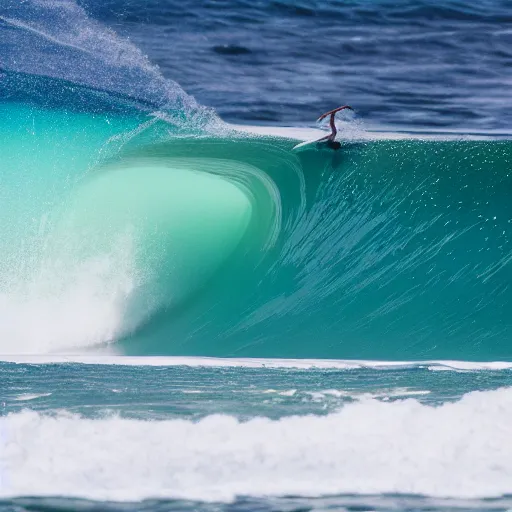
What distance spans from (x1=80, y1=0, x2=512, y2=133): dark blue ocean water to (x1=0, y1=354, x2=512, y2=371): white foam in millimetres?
750

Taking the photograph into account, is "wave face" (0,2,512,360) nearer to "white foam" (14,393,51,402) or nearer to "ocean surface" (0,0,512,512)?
"ocean surface" (0,0,512,512)

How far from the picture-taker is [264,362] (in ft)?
6.06

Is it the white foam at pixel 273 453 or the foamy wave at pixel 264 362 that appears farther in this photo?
the foamy wave at pixel 264 362

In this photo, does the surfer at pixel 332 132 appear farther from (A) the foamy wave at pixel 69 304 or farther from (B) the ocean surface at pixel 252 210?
(A) the foamy wave at pixel 69 304

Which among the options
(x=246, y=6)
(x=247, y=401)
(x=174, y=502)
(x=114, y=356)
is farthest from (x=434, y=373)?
(x=246, y=6)

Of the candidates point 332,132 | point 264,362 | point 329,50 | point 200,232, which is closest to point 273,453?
point 264,362

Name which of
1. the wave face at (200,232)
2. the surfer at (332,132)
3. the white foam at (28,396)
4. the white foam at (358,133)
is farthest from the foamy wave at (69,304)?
the surfer at (332,132)

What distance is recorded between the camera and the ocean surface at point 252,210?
5.95 ft

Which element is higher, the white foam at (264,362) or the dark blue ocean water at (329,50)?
the dark blue ocean water at (329,50)

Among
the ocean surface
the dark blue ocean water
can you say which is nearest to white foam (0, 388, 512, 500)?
the ocean surface

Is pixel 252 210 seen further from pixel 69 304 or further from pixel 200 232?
pixel 69 304

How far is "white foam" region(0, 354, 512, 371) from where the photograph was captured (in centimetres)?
183

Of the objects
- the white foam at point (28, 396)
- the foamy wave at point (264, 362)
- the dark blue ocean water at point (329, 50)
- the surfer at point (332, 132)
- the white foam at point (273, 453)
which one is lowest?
the white foam at point (273, 453)

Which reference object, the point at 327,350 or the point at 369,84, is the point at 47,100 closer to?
the point at 369,84
